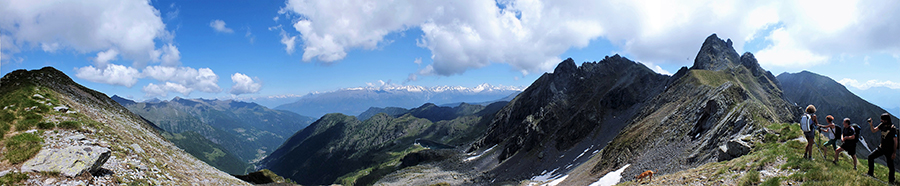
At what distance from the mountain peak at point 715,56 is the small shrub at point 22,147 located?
5296 inches

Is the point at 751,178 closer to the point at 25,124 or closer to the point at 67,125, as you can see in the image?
the point at 67,125

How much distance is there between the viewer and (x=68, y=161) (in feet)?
51.8

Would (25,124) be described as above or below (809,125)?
above

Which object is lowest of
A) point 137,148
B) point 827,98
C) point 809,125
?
point 137,148

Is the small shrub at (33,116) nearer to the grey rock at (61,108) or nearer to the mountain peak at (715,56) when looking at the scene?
the grey rock at (61,108)

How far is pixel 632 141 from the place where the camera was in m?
52.8

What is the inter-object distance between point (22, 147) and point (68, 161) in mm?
3649

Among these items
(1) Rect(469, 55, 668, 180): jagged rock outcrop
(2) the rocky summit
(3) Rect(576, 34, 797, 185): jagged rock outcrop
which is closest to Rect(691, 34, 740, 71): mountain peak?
(2) the rocky summit

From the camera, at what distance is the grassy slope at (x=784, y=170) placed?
12.9 m

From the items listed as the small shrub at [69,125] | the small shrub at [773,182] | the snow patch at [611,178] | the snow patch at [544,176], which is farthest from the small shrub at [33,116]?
the snow patch at [544,176]

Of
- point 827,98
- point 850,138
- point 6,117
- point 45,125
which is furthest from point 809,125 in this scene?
point 827,98

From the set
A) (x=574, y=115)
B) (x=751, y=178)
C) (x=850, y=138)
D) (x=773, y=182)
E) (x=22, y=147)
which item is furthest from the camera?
(x=574, y=115)

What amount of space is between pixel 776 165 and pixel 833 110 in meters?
172

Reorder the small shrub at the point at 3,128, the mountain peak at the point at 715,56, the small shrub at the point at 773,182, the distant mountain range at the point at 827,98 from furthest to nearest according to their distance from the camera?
the distant mountain range at the point at 827,98, the mountain peak at the point at 715,56, the small shrub at the point at 3,128, the small shrub at the point at 773,182
